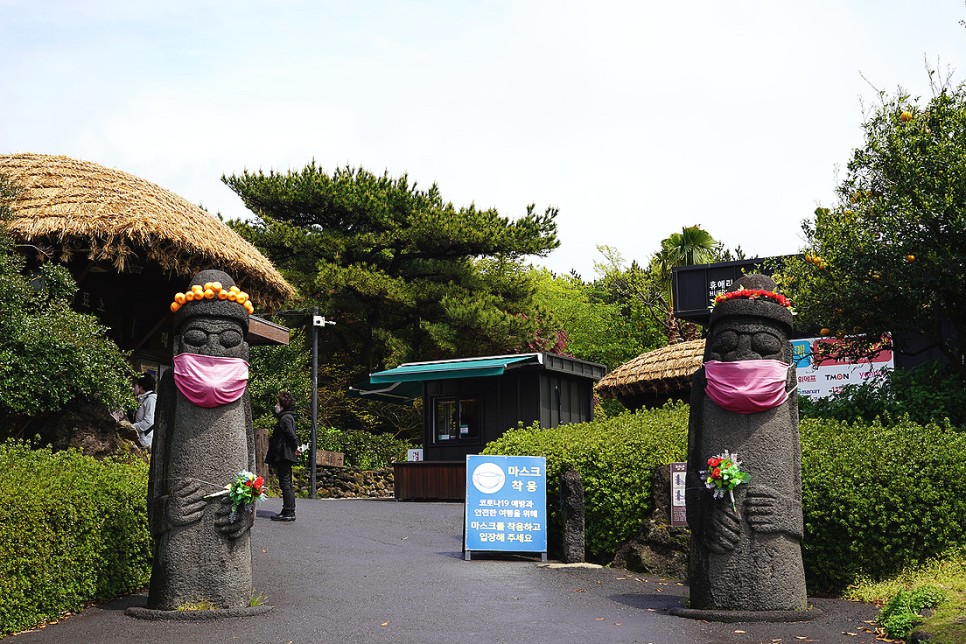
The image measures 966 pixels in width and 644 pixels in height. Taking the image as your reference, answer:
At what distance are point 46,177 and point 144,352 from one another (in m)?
3.82

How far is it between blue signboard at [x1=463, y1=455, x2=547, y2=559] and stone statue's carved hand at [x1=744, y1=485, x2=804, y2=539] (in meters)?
3.87

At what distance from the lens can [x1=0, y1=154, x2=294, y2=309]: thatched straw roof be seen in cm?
1455

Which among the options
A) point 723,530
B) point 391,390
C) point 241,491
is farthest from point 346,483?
point 723,530

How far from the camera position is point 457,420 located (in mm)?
23453

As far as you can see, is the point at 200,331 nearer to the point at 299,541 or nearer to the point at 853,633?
the point at 299,541

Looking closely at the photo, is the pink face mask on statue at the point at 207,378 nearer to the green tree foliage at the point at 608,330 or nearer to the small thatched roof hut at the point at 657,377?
the small thatched roof hut at the point at 657,377

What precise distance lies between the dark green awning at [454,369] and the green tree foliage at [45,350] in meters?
10.1

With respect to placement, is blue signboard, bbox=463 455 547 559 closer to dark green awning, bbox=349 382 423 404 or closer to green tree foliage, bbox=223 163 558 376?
dark green awning, bbox=349 382 423 404

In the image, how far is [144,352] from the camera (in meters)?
18.3

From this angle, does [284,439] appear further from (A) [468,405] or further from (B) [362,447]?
(B) [362,447]

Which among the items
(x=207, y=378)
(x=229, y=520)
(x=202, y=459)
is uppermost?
(x=207, y=378)

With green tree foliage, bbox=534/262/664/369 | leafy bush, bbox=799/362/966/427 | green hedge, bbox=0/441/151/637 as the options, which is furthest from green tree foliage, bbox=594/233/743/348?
green hedge, bbox=0/441/151/637

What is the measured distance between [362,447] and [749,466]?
21.5 m

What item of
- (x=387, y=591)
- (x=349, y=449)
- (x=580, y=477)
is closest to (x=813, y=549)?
(x=580, y=477)
